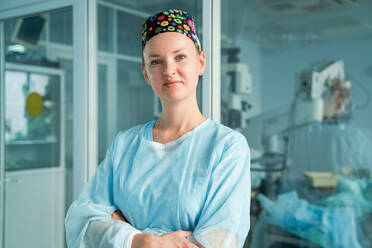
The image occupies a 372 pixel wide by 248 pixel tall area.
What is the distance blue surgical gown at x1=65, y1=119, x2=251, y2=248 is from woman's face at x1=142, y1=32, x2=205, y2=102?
142mm

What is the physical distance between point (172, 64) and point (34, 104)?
192 cm

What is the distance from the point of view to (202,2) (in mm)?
1493

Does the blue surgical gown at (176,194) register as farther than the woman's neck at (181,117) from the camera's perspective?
No

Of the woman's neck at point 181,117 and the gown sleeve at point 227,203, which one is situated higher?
the woman's neck at point 181,117

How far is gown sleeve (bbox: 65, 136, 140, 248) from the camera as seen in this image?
106cm

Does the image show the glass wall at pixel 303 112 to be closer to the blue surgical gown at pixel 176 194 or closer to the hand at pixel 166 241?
the blue surgical gown at pixel 176 194

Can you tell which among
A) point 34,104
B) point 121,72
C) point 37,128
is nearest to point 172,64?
point 121,72

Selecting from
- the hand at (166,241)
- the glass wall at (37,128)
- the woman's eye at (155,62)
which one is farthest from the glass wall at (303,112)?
the glass wall at (37,128)

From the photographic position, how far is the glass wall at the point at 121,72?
218 cm

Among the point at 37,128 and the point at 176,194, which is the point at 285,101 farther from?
the point at 37,128

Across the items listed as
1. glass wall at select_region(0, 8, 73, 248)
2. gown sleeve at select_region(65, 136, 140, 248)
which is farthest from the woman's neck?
glass wall at select_region(0, 8, 73, 248)

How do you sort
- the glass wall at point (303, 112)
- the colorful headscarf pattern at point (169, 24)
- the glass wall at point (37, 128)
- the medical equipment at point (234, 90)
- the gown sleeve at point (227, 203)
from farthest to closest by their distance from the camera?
the glass wall at point (37, 128) < the medical equipment at point (234, 90) < the glass wall at point (303, 112) < the colorful headscarf pattern at point (169, 24) < the gown sleeve at point (227, 203)

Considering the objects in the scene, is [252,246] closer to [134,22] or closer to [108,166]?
[108,166]

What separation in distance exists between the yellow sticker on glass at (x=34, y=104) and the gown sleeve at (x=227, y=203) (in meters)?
2.02
